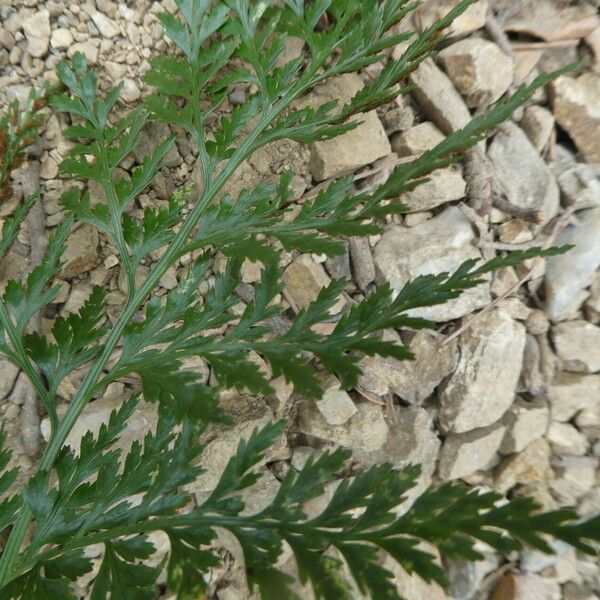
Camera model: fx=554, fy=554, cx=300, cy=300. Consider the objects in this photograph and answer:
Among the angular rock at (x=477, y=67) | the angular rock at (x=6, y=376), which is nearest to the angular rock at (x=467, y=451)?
the angular rock at (x=477, y=67)

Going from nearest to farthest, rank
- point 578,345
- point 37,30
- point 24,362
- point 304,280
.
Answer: point 24,362 < point 37,30 < point 304,280 < point 578,345

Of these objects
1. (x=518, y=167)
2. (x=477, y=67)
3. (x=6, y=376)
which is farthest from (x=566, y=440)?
(x=6, y=376)

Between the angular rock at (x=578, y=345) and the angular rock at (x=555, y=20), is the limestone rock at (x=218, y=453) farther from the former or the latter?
the angular rock at (x=555, y=20)

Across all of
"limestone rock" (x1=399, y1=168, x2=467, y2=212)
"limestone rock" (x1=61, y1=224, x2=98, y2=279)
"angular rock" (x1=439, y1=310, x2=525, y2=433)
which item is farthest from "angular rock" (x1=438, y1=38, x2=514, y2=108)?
"limestone rock" (x1=61, y1=224, x2=98, y2=279)

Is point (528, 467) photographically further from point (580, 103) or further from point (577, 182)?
point (580, 103)

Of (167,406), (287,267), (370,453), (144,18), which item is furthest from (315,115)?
(370,453)

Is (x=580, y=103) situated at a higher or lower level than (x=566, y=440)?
higher

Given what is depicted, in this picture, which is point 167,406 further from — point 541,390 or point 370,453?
point 541,390
